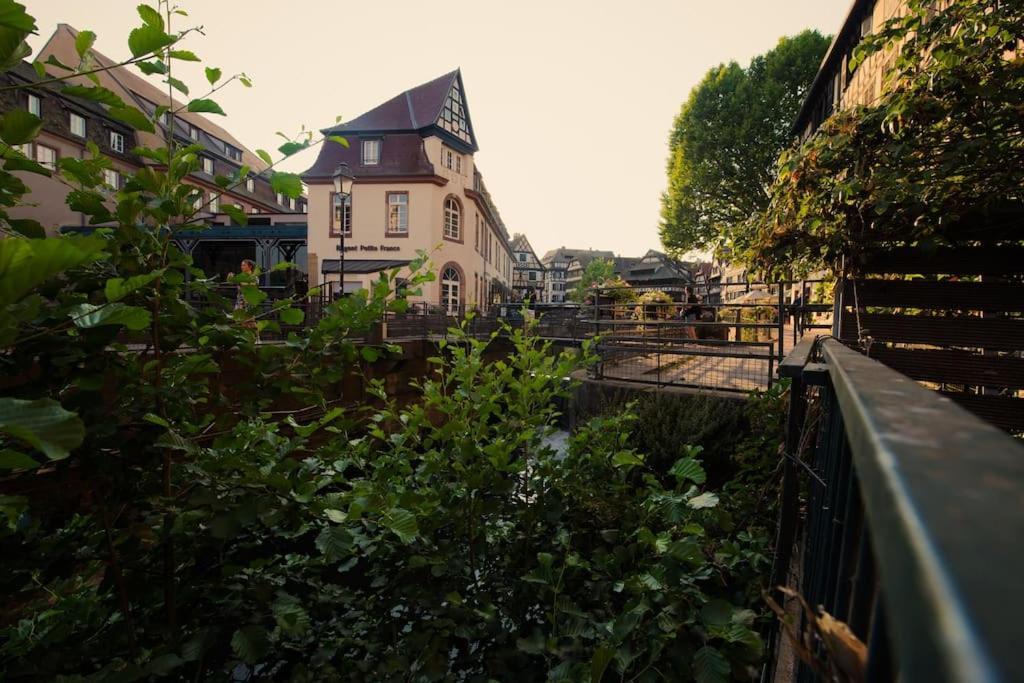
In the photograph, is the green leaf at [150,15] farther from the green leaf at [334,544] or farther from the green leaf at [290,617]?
the green leaf at [290,617]

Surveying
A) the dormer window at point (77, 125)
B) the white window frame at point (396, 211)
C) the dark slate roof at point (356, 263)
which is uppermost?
the dormer window at point (77, 125)

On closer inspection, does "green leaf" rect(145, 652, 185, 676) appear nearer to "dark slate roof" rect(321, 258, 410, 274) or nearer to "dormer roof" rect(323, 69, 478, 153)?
"dark slate roof" rect(321, 258, 410, 274)

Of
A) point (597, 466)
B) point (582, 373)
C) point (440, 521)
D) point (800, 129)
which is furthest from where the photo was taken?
point (800, 129)

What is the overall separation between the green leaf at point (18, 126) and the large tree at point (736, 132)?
25.6 metres

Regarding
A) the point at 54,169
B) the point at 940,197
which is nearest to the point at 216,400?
the point at 54,169

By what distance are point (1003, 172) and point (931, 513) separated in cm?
429

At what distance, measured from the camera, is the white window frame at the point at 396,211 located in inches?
1007

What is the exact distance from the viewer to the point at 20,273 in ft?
2.50

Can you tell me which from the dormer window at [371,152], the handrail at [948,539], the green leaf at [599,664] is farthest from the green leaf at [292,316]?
the dormer window at [371,152]

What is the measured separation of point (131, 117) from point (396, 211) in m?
25.2

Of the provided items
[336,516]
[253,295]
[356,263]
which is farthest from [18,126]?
[356,263]

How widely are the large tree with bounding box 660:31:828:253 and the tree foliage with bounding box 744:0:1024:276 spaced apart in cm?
2183

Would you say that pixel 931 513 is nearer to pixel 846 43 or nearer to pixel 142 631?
pixel 142 631

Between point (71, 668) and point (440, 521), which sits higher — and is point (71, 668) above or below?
below
